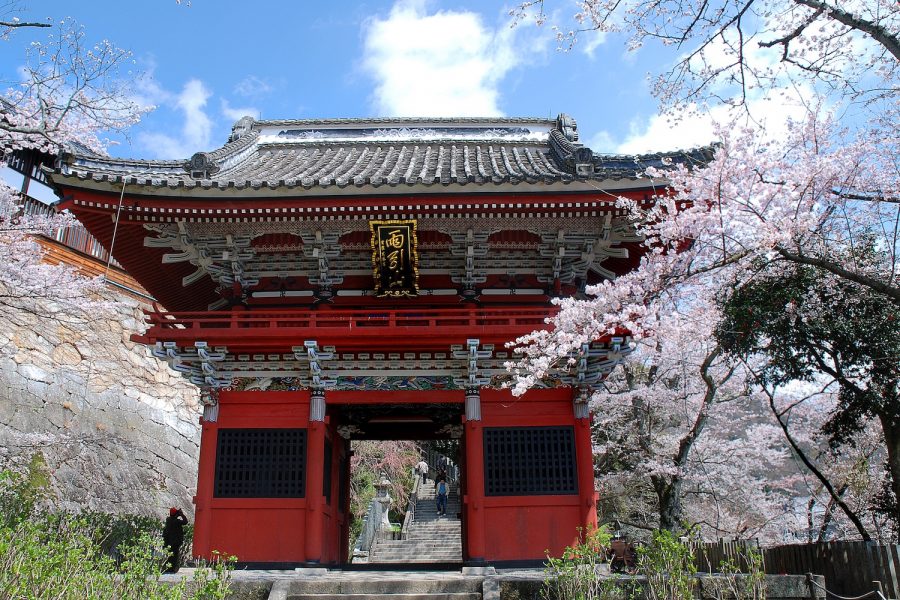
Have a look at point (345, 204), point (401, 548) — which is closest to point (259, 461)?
point (345, 204)

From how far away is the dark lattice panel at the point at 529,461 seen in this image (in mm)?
10984

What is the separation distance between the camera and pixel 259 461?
11133 millimetres

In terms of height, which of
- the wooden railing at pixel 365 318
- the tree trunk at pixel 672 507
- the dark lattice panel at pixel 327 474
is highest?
the wooden railing at pixel 365 318

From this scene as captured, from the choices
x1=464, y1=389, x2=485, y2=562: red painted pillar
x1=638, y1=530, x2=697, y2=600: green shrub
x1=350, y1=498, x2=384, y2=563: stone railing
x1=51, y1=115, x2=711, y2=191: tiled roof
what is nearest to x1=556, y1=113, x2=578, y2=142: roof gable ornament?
x1=51, y1=115, x2=711, y2=191: tiled roof

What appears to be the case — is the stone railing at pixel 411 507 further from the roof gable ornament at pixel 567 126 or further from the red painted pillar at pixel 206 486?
the roof gable ornament at pixel 567 126

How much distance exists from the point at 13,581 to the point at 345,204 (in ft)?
21.1

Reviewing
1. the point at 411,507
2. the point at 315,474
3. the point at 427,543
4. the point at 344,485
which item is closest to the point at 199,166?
the point at 315,474

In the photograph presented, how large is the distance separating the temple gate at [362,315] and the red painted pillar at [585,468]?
0.03 m

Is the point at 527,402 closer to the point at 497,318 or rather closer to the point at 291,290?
the point at 497,318

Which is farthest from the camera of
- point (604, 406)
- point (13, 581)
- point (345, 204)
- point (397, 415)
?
point (604, 406)

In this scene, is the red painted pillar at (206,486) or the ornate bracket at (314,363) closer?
the red painted pillar at (206,486)

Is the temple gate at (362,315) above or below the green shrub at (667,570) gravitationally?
above

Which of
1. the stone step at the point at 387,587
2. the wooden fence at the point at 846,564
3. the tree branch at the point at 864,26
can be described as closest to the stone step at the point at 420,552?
the wooden fence at the point at 846,564

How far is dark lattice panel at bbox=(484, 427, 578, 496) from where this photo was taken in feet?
36.0
